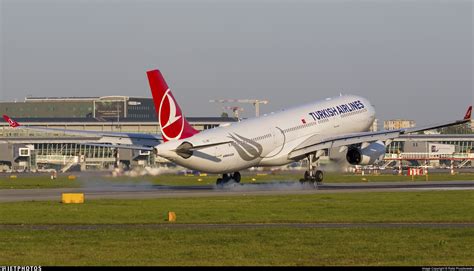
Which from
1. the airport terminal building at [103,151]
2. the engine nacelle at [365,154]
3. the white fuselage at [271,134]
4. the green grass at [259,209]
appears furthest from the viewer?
the airport terminal building at [103,151]

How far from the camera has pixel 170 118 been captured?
66.2 m

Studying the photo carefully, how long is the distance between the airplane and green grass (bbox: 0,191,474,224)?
7.61m

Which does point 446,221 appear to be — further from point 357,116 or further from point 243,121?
point 357,116

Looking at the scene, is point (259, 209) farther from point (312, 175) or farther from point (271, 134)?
point (312, 175)

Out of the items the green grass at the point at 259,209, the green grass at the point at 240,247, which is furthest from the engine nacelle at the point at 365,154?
the green grass at the point at 240,247

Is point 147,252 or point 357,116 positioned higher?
point 357,116

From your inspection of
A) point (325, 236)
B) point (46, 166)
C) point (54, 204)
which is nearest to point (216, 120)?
point (46, 166)

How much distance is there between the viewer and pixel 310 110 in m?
81.5

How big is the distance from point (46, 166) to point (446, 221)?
12261 cm

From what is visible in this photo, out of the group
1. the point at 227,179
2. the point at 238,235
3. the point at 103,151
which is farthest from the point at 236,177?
the point at 103,151

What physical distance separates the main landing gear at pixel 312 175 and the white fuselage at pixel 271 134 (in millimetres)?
1752

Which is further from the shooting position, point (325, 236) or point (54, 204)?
point (54, 204)

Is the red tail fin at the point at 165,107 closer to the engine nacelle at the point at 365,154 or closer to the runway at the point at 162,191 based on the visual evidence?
the runway at the point at 162,191

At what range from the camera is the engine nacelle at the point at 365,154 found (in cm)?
7969
